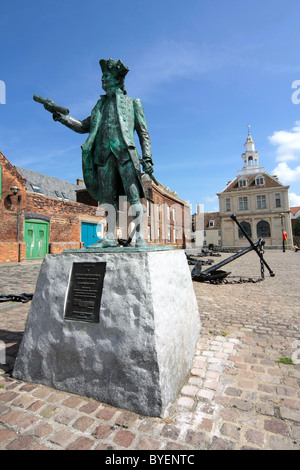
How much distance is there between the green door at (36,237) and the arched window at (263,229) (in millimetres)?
32067

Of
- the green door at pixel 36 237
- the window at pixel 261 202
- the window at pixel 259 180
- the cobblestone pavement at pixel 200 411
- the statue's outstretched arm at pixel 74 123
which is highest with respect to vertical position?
the window at pixel 259 180

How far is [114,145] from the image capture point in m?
2.49

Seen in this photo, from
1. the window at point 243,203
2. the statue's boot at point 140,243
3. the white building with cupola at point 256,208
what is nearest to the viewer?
the statue's boot at point 140,243

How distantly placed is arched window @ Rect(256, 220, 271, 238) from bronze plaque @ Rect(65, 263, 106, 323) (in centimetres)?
3829

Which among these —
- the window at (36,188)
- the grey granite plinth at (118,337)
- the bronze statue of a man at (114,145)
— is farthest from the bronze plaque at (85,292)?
the window at (36,188)

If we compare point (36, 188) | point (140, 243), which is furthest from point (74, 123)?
point (36, 188)

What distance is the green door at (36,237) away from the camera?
12604 millimetres

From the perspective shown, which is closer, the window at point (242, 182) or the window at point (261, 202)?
the window at point (261, 202)

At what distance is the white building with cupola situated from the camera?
117 ft

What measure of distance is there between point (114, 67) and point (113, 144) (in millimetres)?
860

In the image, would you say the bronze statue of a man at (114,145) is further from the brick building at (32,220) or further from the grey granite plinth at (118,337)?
the brick building at (32,220)
